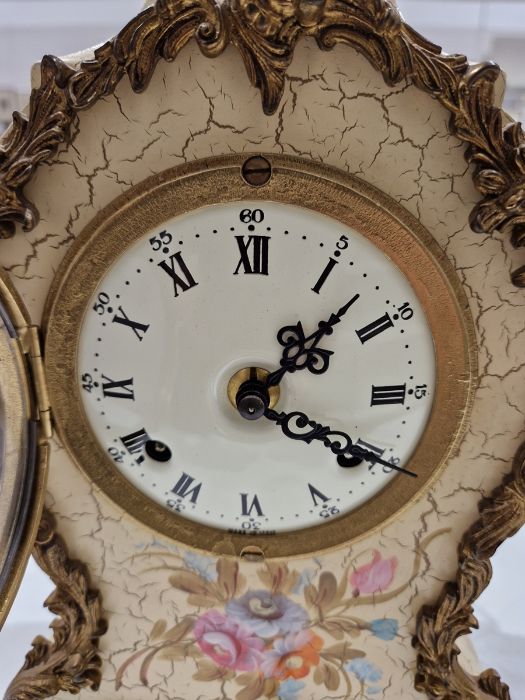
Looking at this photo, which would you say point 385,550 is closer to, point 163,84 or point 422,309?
point 422,309

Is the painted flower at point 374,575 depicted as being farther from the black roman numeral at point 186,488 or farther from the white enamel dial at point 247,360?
the black roman numeral at point 186,488

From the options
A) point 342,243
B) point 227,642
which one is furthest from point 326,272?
point 227,642

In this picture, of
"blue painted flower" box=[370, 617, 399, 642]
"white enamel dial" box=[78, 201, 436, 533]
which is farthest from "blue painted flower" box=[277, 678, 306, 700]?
"white enamel dial" box=[78, 201, 436, 533]

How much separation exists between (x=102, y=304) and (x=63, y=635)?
0.46 metres

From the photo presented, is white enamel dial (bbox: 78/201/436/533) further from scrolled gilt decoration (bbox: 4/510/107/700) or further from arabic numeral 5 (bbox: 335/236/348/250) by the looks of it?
scrolled gilt decoration (bbox: 4/510/107/700)

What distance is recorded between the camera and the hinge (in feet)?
2.42

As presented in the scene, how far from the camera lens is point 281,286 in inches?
27.9

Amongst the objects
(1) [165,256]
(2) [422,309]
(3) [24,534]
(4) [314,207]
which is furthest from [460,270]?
(3) [24,534]

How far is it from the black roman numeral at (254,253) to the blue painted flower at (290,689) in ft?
1.84

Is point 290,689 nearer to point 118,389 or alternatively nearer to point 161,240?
point 118,389

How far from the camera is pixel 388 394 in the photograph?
2.46 ft

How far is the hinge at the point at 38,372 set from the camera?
2.42ft

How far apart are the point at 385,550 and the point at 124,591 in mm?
342

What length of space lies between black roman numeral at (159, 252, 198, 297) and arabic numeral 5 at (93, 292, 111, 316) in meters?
0.07
